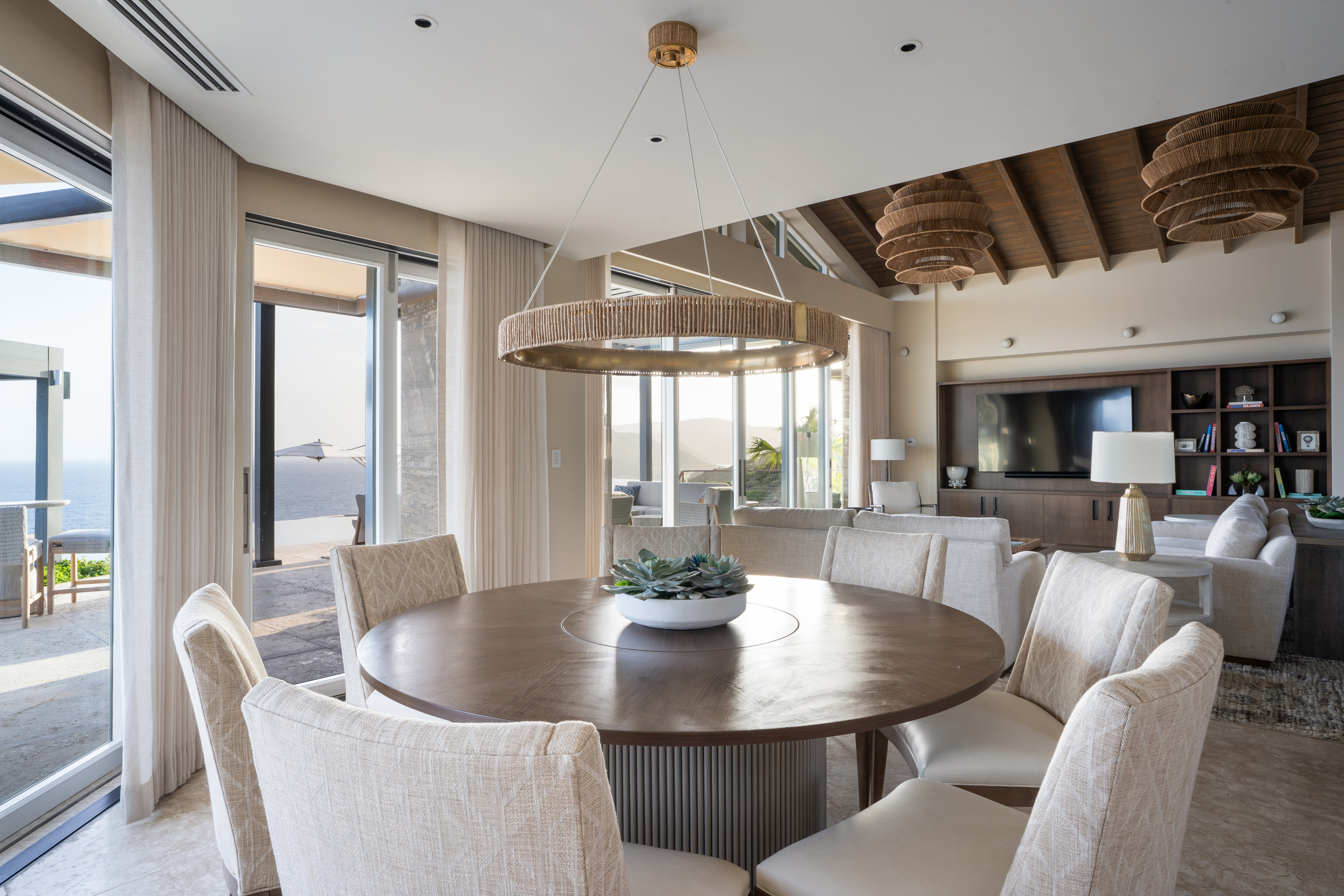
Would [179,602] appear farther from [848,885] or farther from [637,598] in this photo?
[848,885]

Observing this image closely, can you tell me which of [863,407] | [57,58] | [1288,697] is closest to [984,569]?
[1288,697]

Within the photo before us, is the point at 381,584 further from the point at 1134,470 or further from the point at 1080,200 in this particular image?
the point at 1080,200

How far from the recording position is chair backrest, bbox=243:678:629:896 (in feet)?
2.32

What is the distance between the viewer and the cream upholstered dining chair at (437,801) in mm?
707

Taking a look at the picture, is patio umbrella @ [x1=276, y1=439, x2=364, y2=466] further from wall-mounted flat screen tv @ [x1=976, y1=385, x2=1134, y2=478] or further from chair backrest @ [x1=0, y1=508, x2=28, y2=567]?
wall-mounted flat screen tv @ [x1=976, y1=385, x2=1134, y2=478]

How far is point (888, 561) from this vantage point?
2.71m

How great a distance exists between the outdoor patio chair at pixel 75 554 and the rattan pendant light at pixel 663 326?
5.35 feet

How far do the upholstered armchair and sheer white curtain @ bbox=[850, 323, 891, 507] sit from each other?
4.59m

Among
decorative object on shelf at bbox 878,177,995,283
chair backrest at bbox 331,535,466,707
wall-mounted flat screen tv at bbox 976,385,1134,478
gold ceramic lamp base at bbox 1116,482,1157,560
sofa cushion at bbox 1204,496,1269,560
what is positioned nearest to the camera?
chair backrest at bbox 331,535,466,707

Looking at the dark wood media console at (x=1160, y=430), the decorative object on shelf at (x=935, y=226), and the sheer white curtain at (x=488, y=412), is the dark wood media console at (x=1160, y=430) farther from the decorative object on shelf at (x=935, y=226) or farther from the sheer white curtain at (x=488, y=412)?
the sheer white curtain at (x=488, y=412)

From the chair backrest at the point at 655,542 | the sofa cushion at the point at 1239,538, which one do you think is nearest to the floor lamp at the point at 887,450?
the sofa cushion at the point at 1239,538

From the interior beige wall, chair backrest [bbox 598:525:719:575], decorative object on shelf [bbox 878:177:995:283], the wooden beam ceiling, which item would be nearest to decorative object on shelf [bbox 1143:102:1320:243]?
decorative object on shelf [bbox 878:177:995:283]

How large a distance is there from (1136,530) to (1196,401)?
181 inches

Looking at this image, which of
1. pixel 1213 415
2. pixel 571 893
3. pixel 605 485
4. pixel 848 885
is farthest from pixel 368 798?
pixel 1213 415
